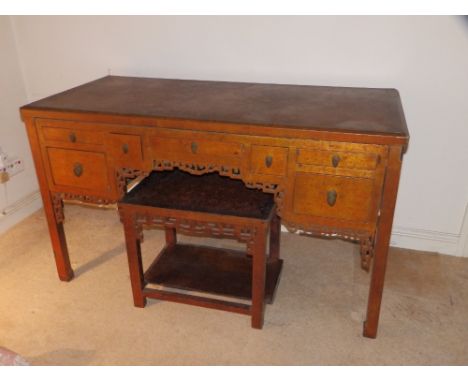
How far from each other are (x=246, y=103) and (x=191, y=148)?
0.29 m

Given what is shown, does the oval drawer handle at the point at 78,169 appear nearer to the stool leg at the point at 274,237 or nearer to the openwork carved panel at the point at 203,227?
the openwork carved panel at the point at 203,227

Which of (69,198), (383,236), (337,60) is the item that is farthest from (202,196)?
(337,60)

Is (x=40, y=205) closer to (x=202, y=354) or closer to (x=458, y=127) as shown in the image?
(x=202, y=354)

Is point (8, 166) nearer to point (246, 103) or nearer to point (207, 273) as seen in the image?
point (207, 273)

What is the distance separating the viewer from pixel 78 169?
1.62m

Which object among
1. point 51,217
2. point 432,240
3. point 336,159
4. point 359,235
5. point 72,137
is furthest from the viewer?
point 432,240

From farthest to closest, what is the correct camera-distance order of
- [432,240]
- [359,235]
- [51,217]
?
1. [432,240]
2. [51,217]
3. [359,235]

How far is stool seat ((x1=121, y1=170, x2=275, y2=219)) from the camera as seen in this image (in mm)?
1528

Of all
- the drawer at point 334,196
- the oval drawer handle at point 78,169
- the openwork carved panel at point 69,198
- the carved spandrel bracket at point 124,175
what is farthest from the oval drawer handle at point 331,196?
the oval drawer handle at point 78,169

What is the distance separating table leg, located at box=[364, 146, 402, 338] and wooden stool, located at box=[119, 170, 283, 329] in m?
0.37

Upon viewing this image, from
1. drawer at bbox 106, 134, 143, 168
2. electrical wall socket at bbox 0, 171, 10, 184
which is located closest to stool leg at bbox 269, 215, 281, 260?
drawer at bbox 106, 134, 143, 168

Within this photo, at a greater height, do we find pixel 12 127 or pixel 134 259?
pixel 12 127

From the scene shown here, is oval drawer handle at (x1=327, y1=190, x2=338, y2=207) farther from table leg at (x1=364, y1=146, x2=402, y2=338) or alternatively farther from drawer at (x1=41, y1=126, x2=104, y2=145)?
drawer at (x1=41, y1=126, x2=104, y2=145)

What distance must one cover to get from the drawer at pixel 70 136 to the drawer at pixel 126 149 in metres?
0.05
